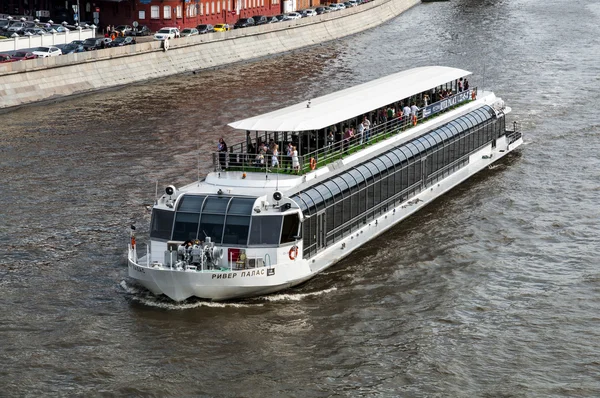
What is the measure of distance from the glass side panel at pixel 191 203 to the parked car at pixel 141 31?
63.9m

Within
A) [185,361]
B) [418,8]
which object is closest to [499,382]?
[185,361]

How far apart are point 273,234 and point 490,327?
6.62 m

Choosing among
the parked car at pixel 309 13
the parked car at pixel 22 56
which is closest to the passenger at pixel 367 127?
the parked car at pixel 22 56

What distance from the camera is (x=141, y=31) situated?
96.5m

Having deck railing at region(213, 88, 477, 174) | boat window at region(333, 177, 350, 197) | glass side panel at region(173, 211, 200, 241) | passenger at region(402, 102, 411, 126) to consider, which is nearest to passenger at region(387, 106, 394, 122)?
deck railing at region(213, 88, 477, 174)

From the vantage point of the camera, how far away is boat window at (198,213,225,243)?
109ft

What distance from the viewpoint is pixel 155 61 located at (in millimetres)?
83250

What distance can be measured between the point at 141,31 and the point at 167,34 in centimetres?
530

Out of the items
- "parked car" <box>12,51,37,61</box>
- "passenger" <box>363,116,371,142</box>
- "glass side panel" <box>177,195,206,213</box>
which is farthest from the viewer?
"parked car" <box>12,51,37,61</box>

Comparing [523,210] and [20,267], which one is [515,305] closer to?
[523,210]

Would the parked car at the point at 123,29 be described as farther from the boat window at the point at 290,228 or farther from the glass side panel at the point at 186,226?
the boat window at the point at 290,228

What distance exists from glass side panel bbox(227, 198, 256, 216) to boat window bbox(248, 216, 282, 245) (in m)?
0.32

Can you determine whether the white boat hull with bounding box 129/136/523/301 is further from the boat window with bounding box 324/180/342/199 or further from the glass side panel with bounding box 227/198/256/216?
the glass side panel with bounding box 227/198/256/216

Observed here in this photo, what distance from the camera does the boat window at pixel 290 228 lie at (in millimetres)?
33562
